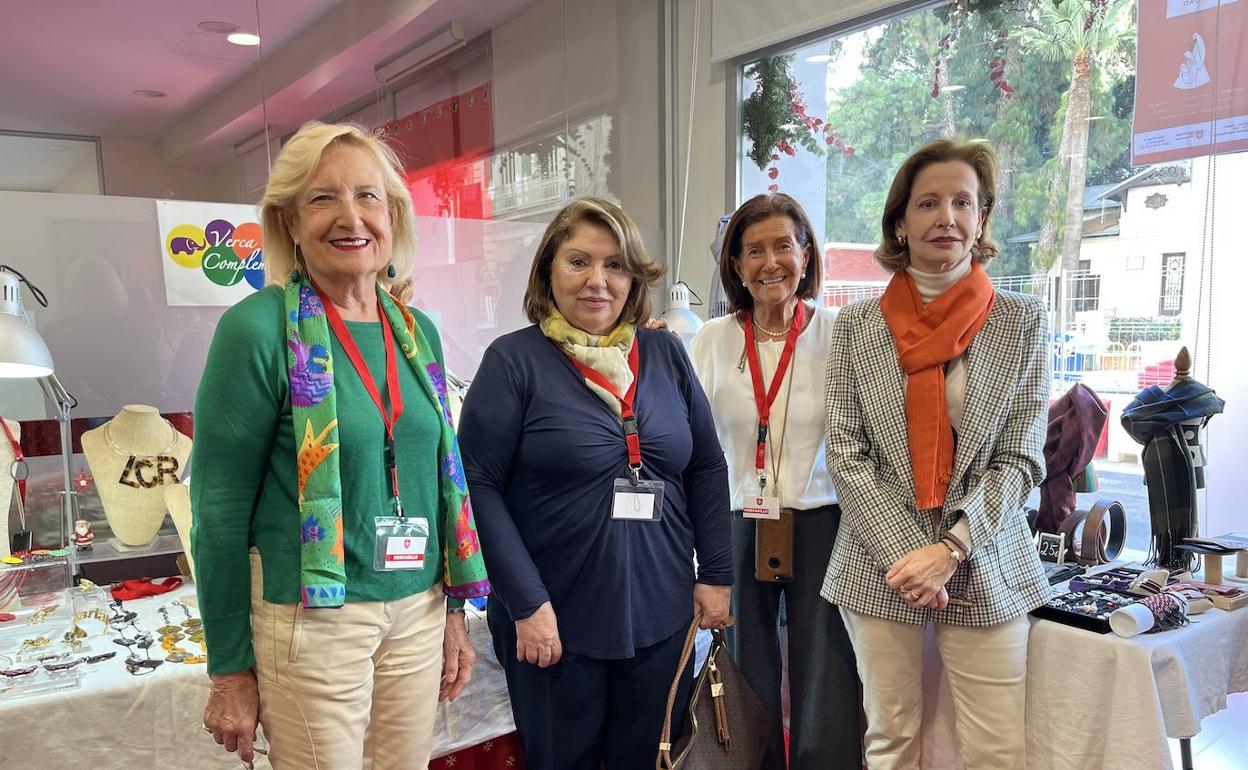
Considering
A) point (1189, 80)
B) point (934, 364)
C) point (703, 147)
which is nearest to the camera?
point (934, 364)

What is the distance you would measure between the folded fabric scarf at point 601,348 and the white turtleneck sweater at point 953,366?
0.64 m

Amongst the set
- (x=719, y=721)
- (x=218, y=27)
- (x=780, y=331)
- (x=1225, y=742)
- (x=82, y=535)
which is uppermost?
(x=218, y=27)

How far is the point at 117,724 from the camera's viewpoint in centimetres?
158

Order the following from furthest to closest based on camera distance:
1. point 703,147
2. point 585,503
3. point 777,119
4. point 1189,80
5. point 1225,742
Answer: point 703,147, point 777,119, point 1189,80, point 1225,742, point 585,503

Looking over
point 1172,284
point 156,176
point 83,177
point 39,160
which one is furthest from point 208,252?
point 1172,284

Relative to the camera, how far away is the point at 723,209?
3.91 metres

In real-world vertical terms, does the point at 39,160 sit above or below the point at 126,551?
above

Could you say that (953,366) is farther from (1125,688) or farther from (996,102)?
(996,102)

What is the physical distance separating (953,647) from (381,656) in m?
1.13

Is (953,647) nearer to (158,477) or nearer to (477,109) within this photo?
(158,477)

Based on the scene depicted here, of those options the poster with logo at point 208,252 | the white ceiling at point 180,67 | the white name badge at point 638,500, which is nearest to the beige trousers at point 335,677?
the white name badge at point 638,500

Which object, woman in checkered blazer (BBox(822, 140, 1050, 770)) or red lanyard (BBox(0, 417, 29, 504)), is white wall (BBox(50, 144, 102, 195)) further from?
woman in checkered blazer (BBox(822, 140, 1050, 770))

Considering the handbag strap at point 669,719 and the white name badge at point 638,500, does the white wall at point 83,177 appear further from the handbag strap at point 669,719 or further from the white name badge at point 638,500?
the handbag strap at point 669,719

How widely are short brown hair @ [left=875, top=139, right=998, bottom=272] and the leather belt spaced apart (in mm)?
819
